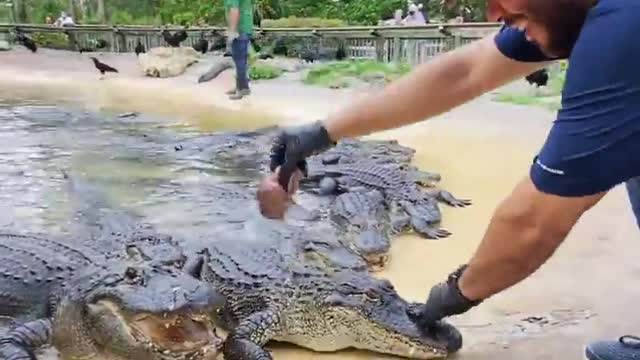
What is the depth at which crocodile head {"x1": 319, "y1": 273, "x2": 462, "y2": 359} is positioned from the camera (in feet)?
8.39

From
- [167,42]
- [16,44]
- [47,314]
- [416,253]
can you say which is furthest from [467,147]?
[16,44]

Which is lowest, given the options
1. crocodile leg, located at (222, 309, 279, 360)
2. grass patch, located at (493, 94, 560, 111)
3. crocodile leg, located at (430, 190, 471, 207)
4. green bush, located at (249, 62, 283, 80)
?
→ green bush, located at (249, 62, 283, 80)

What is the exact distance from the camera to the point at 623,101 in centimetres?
159

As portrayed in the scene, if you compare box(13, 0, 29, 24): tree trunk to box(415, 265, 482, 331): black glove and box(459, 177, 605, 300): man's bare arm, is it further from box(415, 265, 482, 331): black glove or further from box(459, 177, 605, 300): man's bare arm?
box(459, 177, 605, 300): man's bare arm

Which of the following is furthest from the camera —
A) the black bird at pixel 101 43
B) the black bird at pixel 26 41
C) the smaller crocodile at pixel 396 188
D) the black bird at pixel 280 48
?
the black bird at pixel 101 43

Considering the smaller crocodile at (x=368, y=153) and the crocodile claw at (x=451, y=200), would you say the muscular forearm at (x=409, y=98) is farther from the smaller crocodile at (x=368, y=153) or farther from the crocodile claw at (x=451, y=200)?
the smaller crocodile at (x=368, y=153)

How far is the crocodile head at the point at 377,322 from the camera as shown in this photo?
2.56 metres

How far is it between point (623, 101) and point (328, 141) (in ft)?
3.21

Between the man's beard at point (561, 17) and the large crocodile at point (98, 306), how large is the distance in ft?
3.94

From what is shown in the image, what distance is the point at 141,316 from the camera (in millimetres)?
2393

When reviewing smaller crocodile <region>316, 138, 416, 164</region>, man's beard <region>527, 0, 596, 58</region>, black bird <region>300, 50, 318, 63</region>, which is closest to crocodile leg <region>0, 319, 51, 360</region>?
man's beard <region>527, 0, 596, 58</region>

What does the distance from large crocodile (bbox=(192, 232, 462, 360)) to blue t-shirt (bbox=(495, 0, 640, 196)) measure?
1.01m

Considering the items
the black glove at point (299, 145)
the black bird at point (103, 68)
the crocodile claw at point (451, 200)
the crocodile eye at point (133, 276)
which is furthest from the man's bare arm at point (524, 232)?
the black bird at point (103, 68)

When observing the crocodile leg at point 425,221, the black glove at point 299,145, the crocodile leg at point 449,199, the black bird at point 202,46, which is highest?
the black glove at point 299,145
